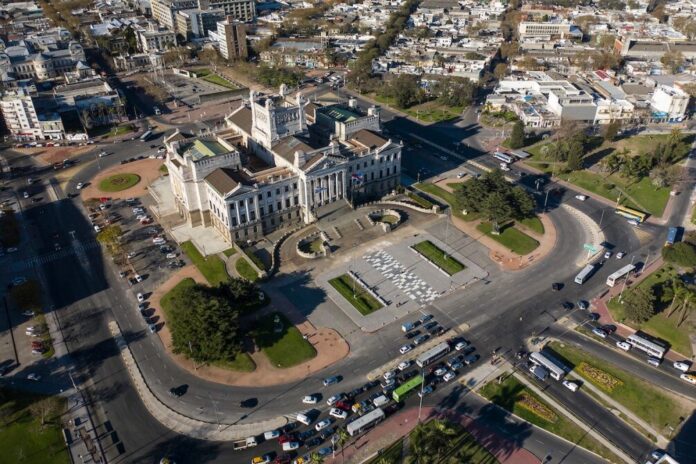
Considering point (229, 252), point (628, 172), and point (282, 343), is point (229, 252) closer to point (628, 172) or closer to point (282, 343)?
point (282, 343)

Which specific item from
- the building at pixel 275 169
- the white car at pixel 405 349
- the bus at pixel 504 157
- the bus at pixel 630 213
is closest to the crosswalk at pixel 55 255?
the building at pixel 275 169

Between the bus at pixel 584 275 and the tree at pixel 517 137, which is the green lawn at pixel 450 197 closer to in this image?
the bus at pixel 584 275

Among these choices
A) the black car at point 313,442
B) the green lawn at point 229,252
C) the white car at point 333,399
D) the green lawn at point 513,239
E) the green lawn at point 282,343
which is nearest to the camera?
the black car at point 313,442

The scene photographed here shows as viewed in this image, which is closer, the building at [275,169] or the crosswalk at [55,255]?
the crosswalk at [55,255]

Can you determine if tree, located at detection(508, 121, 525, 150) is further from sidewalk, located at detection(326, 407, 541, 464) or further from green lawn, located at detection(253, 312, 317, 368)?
sidewalk, located at detection(326, 407, 541, 464)

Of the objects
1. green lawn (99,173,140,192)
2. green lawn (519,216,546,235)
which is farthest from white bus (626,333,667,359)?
green lawn (99,173,140,192)

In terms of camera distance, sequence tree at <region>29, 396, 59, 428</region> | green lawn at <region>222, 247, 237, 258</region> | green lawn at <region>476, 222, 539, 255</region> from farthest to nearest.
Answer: green lawn at <region>476, 222, 539, 255</region> < green lawn at <region>222, 247, 237, 258</region> < tree at <region>29, 396, 59, 428</region>

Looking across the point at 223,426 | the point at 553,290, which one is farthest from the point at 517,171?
the point at 223,426

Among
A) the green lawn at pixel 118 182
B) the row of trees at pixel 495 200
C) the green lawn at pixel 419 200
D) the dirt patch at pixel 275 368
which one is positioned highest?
the row of trees at pixel 495 200
